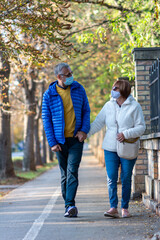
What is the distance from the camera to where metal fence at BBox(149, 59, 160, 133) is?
7.60 meters

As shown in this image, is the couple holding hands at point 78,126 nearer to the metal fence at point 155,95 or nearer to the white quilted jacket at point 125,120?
the white quilted jacket at point 125,120

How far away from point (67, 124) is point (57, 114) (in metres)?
0.21

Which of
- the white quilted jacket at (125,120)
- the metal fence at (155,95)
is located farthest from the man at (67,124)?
the metal fence at (155,95)

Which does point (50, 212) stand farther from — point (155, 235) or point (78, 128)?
point (155, 235)

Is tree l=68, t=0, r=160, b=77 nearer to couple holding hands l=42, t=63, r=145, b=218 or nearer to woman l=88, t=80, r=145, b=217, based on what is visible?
couple holding hands l=42, t=63, r=145, b=218

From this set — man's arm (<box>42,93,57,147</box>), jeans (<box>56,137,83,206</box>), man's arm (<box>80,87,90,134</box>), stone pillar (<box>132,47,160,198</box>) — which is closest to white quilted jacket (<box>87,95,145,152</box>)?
man's arm (<box>80,87,90,134</box>)

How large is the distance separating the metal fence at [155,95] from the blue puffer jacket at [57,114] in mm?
1482

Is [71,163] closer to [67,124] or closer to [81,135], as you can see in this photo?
[81,135]

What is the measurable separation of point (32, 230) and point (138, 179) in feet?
12.6

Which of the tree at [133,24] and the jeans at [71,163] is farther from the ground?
the tree at [133,24]

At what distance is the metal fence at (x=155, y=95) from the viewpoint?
24.9 ft

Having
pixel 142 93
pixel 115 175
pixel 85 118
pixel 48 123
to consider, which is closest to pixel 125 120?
pixel 85 118

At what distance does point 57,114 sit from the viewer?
263 inches

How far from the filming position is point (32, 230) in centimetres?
586
